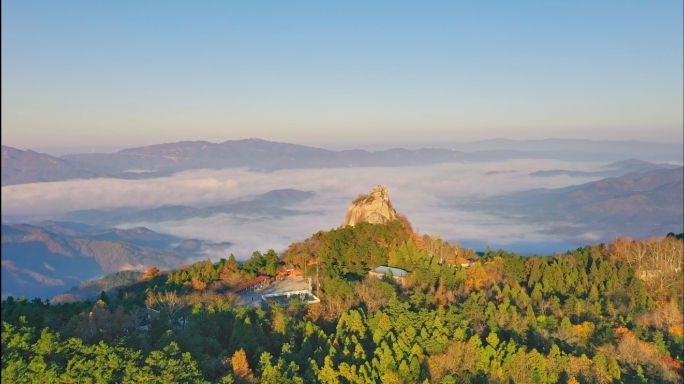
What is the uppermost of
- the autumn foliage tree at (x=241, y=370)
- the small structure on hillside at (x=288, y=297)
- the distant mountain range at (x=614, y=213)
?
the autumn foliage tree at (x=241, y=370)

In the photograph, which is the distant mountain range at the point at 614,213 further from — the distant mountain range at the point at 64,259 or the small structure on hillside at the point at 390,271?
the small structure on hillside at the point at 390,271

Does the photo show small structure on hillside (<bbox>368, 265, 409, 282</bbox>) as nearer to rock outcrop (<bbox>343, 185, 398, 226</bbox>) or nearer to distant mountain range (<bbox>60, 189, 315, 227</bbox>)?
rock outcrop (<bbox>343, 185, 398, 226</bbox>)

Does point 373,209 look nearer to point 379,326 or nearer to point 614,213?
point 379,326

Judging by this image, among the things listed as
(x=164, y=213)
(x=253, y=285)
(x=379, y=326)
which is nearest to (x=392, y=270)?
(x=253, y=285)

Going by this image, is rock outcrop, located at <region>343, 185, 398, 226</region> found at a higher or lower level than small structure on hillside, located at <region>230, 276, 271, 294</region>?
higher

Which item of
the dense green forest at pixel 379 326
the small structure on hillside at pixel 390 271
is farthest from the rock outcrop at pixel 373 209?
the small structure on hillside at pixel 390 271

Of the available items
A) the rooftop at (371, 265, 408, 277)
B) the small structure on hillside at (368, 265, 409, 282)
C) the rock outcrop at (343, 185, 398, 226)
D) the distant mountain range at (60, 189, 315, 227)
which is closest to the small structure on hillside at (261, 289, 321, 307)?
the small structure on hillside at (368, 265, 409, 282)

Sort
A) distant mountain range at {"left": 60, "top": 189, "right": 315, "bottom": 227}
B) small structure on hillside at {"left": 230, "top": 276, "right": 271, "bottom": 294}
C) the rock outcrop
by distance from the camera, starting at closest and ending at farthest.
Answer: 1. small structure on hillside at {"left": 230, "top": 276, "right": 271, "bottom": 294}
2. the rock outcrop
3. distant mountain range at {"left": 60, "top": 189, "right": 315, "bottom": 227}
